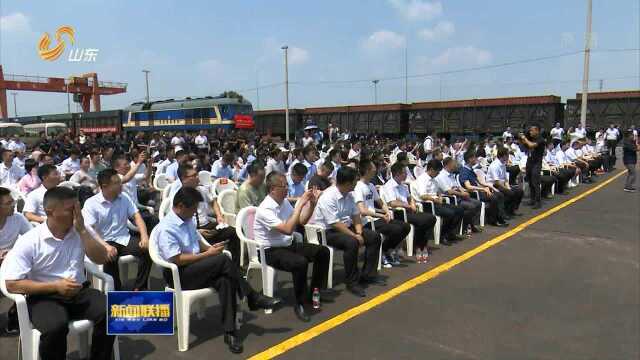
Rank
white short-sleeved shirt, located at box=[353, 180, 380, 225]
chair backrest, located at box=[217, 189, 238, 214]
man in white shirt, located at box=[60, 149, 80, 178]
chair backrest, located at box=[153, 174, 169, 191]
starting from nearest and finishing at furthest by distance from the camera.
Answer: white short-sleeved shirt, located at box=[353, 180, 380, 225] < chair backrest, located at box=[217, 189, 238, 214] < chair backrest, located at box=[153, 174, 169, 191] < man in white shirt, located at box=[60, 149, 80, 178]

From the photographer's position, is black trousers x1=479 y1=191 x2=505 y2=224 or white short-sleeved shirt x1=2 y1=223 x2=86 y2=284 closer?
white short-sleeved shirt x1=2 y1=223 x2=86 y2=284

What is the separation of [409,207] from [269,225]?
2486 mm

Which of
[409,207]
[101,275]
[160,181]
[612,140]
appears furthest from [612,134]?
[101,275]

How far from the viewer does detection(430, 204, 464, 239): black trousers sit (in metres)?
6.43

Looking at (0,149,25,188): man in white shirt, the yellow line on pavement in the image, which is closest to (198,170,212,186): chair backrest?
(0,149,25,188): man in white shirt

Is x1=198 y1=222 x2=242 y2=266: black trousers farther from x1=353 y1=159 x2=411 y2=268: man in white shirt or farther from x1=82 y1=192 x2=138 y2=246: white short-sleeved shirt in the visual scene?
x1=353 y1=159 x2=411 y2=268: man in white shirt

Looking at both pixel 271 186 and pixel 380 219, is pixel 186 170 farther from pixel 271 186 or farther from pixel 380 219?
pixel 380 219

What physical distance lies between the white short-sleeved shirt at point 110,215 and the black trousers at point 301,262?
145cm

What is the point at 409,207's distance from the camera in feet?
19.5

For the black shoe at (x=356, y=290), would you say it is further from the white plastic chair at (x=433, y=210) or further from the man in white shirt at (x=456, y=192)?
the man in white shirt at (x=456, y=192)

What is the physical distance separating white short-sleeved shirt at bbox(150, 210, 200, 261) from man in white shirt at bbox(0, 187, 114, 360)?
0.50 metres

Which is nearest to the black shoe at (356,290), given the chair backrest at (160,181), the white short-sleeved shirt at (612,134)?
the chair backrest at (160,181)

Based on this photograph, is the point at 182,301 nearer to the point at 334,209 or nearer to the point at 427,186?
the point at 334,209

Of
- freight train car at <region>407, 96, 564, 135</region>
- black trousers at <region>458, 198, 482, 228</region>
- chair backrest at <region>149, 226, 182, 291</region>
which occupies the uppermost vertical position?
freight train car at <region>407, 96, 564, 135</region>
